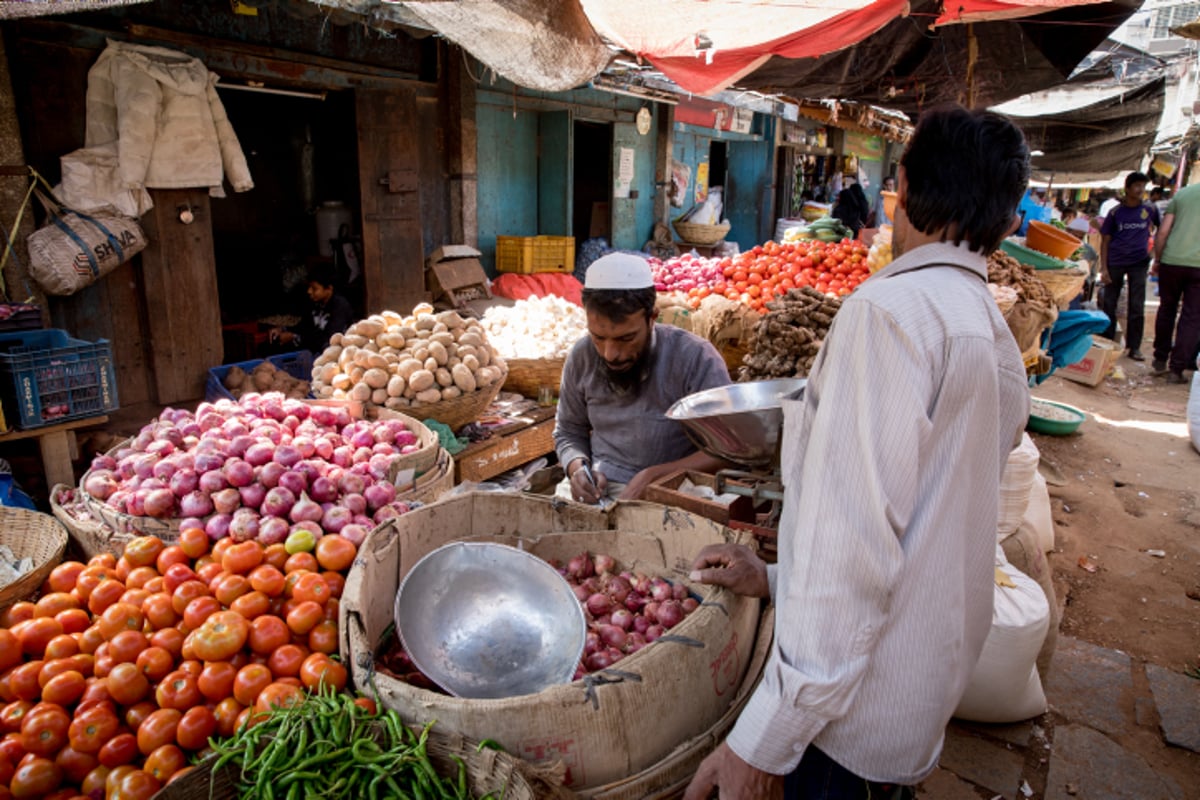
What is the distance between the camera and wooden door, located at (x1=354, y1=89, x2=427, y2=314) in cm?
643

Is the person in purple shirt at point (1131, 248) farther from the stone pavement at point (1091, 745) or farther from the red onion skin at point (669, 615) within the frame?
the red onion skin at point (669, 615)

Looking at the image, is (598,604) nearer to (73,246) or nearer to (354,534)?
(354,534)

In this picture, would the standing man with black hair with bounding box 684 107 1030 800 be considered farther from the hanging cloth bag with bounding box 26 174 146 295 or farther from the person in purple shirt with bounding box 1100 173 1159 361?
the person in purple shirt with bounding box 1100 173 1159 361

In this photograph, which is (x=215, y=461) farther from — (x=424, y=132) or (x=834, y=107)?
(x=834, y=107)

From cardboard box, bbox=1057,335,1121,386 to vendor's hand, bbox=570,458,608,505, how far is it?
8191 mm

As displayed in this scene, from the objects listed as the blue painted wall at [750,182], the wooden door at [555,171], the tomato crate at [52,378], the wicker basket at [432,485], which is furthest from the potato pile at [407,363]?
the blue painted wall at [750,182]

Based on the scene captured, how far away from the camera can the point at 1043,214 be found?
48.5 feet

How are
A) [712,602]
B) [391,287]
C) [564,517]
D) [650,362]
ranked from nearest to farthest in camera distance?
[712,602] < [564,517] < [650,362] < [391,287]

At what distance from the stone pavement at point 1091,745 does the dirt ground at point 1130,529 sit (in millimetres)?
344

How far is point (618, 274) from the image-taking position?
8.54 feet

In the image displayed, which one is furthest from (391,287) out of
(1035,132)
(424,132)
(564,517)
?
(1035,132)

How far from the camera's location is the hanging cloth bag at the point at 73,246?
4422 millimetres

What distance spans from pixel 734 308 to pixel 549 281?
306 cm

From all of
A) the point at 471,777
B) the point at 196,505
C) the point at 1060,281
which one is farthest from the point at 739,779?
the point at 1060,281
